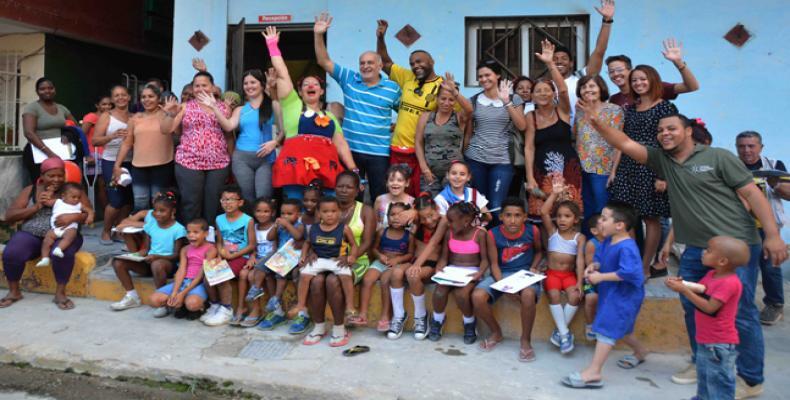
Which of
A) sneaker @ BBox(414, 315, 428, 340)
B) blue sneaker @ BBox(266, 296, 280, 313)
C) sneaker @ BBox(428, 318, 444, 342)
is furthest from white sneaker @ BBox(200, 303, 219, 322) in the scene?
sneaker @ BBox(428, 318, 444, 342)

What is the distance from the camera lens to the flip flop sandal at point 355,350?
405 centimetres

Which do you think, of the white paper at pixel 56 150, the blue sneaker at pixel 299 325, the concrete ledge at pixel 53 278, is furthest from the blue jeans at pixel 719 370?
the white paper at pixel 56 150

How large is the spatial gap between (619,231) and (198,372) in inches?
109

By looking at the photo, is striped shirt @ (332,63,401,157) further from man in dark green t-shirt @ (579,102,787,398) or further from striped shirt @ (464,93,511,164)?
man in dark green t-shirt @ (579,102,787,398)

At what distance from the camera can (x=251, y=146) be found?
5.21 m

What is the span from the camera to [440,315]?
14.3 feet

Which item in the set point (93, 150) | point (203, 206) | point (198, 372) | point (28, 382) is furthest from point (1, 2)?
point (198, 372)

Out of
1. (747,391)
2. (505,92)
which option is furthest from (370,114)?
(747,391)

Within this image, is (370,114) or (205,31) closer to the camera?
(370,114)

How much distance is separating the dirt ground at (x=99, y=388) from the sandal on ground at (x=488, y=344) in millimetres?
1456

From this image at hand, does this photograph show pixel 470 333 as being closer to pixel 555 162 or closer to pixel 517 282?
pixel 517 282

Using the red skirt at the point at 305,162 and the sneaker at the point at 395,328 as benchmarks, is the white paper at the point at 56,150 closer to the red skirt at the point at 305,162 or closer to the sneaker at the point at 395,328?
the red skirt at the point at 305,162

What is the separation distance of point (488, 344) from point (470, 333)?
0.58 feet

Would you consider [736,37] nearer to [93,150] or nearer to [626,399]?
[626,399]
